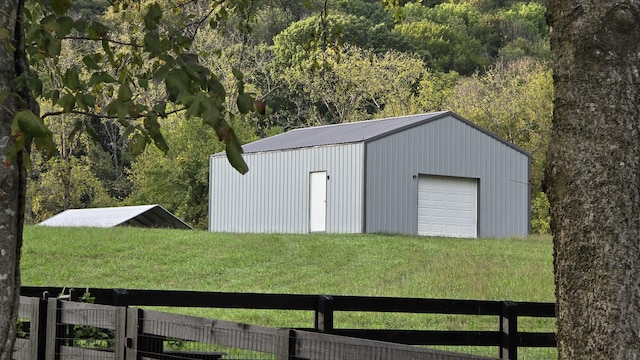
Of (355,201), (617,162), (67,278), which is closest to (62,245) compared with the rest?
(67,278)

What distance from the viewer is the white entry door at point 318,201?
32.9m

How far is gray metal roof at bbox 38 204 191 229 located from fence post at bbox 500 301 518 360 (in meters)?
26.7

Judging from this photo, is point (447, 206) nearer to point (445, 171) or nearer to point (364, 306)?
point (445, 171)

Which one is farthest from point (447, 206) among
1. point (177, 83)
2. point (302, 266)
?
point (177, 83)

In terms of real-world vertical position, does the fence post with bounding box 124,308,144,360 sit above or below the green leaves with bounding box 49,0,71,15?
below

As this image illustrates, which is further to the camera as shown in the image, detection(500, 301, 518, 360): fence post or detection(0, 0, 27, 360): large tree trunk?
detection(500, 301, 518, 360): fence post

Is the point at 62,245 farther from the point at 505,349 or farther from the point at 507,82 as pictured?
the point at 507,82

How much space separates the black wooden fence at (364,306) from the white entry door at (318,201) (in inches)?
903

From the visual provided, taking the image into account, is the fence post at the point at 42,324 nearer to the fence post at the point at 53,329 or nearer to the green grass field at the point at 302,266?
the fence post at the point at 53,329

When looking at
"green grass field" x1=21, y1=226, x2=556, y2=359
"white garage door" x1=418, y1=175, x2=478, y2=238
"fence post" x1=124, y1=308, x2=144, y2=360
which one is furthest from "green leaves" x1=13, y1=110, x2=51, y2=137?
"white garage door" x1=418, y1=175, x2=478, y2=238

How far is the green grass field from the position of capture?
18283mm

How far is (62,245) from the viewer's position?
2727 centimetres

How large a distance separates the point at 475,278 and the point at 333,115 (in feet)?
139

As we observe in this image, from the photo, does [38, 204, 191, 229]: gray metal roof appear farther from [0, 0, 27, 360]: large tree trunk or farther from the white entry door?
[0, 0, 27, 360]: large tree trunk
